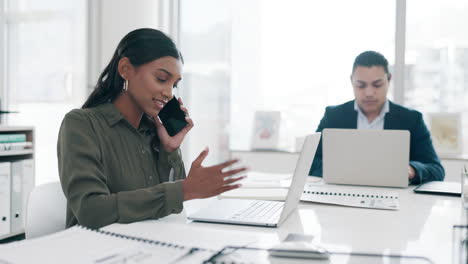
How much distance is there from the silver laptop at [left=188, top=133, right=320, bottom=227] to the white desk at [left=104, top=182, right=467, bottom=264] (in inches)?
0.9

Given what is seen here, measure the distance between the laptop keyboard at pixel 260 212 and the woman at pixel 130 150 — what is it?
96mm

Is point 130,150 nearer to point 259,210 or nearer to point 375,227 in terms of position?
point 259,210

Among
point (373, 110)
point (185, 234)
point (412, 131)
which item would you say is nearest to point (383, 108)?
point (373, 110)

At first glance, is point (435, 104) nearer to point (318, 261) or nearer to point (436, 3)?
point (436, 3)

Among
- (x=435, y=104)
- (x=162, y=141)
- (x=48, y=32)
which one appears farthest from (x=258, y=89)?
(x=162, y=141)

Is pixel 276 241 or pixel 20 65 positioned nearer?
pixel 276 241

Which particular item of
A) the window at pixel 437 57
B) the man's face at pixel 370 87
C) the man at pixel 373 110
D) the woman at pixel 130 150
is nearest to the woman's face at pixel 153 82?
the woman at pixel 130 150

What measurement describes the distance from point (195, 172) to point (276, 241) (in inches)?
12.0

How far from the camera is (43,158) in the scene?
3637 mm

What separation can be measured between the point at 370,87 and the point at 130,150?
5.22 feet

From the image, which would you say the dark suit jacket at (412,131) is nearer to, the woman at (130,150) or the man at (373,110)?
the man at (373,110)

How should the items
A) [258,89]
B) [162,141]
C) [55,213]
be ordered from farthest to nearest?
[258,89]
[162,141]
[55,213]

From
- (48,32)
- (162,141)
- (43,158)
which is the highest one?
(48,32)

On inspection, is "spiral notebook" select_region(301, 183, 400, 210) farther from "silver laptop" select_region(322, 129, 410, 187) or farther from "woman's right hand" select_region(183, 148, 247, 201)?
"woman's right hand" select_region(183, 148, 247, 201)
